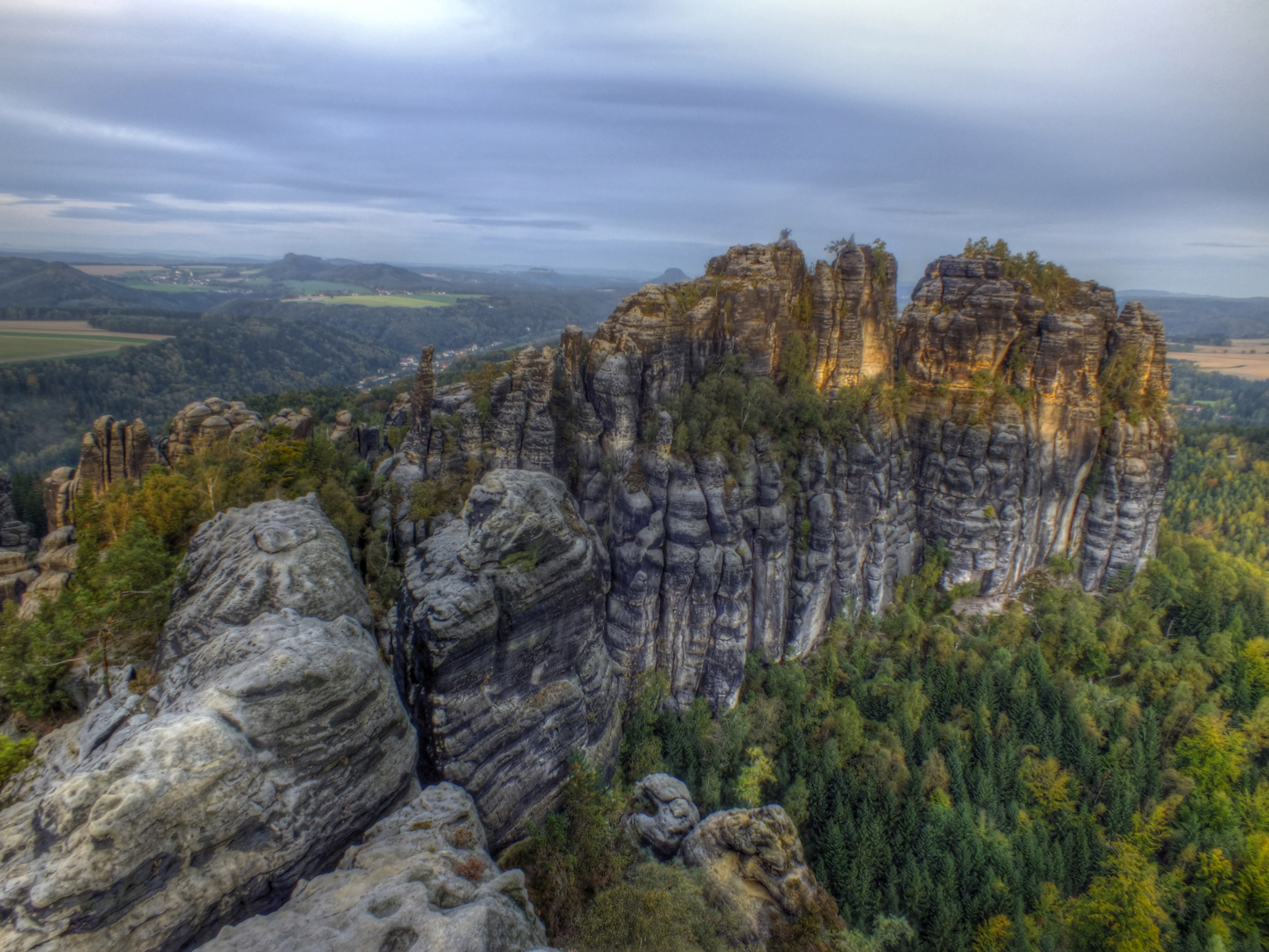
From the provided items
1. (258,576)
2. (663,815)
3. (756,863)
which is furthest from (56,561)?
(756,863)

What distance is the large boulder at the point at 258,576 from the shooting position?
1603 centimetres

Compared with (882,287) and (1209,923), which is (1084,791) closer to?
(1209,923)

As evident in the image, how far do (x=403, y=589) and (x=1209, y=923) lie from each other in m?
38.5

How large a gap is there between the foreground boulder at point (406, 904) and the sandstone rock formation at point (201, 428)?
27450 mm

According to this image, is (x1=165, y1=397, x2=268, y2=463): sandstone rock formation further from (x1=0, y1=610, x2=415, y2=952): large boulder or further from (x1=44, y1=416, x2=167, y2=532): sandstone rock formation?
(x1=0, y1=610, x2=415, y2=952): large boulder

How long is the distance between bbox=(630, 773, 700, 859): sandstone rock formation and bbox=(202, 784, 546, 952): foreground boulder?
34.6ft

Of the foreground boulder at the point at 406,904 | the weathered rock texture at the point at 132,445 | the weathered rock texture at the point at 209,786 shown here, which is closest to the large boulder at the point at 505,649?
the weathered rock texture at the point at 209,786

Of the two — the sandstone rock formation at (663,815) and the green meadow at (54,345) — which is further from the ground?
the green meadow at (54,345)

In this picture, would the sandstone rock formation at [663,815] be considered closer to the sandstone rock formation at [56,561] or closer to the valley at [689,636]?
the valley at [689,636]

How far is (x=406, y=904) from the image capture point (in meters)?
11.5

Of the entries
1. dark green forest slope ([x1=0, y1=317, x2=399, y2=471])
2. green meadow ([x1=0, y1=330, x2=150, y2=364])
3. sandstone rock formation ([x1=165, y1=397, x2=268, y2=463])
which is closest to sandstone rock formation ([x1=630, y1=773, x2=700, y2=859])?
sandstone rock formation ([x1=165, y1=397, x2=268, y2=463])

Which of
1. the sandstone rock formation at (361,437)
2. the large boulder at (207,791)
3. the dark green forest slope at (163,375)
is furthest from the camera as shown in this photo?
the dark green forest slope at (163,375)

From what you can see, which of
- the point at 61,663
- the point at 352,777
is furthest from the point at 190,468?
the point at 352,777

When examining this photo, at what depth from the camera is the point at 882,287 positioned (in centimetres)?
4122
